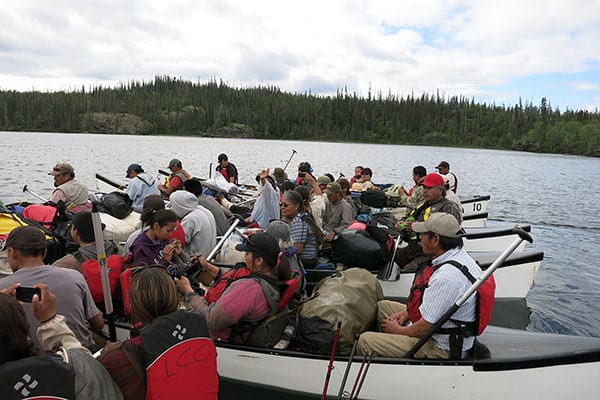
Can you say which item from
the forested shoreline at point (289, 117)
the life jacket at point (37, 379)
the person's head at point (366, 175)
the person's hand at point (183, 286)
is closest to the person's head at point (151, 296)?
the life jacket at point (37, 379)

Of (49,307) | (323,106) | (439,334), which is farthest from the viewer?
(323,106)

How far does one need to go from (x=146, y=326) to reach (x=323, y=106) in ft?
435

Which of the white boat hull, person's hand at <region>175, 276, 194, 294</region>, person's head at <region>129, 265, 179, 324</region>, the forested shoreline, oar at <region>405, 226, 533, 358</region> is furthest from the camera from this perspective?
the forested shoreline

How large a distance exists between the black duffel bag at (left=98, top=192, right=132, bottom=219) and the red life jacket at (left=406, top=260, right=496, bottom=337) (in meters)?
6.19

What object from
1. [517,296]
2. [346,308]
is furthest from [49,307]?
[517,296]

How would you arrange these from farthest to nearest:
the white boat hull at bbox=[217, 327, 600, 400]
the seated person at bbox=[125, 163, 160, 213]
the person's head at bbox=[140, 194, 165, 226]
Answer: the seated person at bbox=[125, 163, 160, 213] → the person's head at bbox=[140, 194, 165, 226] → the white boat hull at bbox=[217, 327, 600, 400]

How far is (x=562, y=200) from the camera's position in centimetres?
2573

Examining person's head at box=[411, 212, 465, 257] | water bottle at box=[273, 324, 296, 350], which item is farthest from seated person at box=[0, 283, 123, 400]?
person's head at box=[411, 212, 465, 257]

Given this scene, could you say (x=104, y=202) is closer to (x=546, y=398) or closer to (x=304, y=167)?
(x=304, y=167)

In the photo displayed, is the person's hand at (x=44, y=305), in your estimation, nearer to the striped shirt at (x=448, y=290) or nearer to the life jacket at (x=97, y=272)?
the life jacket at (x=97, y=272)

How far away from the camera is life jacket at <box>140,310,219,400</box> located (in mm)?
2629

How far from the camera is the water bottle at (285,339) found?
4795 millimetres

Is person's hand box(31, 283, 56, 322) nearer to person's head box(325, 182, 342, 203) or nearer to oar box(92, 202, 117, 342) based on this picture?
oar box(92, 202, 117, 342)

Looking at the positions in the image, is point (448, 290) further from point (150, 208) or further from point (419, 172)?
point (419, 172)
